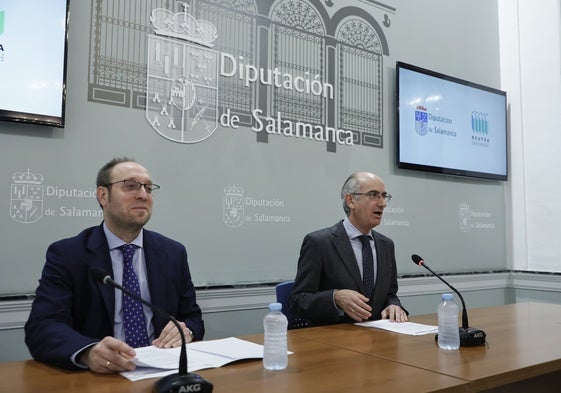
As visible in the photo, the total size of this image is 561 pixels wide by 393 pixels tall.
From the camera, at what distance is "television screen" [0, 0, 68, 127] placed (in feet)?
7.99

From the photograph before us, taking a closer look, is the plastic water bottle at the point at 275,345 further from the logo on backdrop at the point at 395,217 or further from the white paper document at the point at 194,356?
the logo on backdrop at the point at 395,217

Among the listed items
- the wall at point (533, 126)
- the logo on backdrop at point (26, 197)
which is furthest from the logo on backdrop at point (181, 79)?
the wall at point (533, 126)

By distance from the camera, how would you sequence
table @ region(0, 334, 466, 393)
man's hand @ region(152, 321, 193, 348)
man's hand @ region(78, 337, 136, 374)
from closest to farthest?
table @ region(0, 334, 466, 393)
man's hand @ region(78, 337, 136, 374)
man's hand @ region(152, 321, 193, 348)

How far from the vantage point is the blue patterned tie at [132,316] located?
1.85 metres

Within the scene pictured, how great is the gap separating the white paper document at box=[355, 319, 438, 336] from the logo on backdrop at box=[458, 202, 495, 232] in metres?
2.58

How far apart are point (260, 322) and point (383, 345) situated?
1612 mm

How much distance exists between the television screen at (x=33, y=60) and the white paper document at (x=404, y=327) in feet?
6.36

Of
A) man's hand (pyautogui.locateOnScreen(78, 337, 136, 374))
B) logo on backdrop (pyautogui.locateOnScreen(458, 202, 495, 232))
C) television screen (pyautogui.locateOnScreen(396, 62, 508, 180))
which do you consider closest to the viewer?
man's hand (pyautogui.locateOnScreen(78, 337, 136, 374))

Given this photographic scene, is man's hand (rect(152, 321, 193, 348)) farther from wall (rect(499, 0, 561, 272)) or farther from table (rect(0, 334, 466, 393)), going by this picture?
wall (rect(499, 0, 561, 272))

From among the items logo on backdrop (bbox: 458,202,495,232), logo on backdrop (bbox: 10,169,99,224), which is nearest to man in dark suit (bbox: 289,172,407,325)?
logo on backdrop (bbox: 10,169,99,224)

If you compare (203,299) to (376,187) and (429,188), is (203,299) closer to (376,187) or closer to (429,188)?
(376,187)

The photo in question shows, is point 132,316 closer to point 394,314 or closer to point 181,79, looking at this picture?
point 394,314

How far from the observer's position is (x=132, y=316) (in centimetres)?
187

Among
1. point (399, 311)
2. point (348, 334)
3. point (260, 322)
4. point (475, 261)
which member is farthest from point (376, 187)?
point (475, 261)
